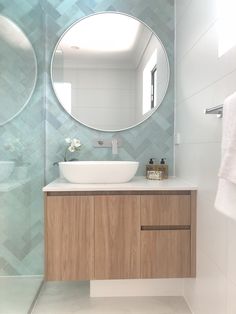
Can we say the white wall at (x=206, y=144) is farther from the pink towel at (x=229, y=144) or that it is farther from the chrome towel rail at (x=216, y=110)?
the pink towel at (x=229, y=144)

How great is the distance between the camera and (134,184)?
1.92 m

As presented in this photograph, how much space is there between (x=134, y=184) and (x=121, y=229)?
287 mm

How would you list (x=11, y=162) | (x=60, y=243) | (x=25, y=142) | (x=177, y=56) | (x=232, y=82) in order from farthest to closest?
(x=177, y=56), (x=25, y=142), (x=11, y=162), (x=60, y=243), (x=232, y=82)

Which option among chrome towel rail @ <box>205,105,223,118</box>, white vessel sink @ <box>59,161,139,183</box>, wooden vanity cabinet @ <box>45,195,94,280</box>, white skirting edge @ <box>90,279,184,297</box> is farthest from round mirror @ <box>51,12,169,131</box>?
white skirting edge @ <box>90,279,184,297</box>

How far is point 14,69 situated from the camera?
211 cm

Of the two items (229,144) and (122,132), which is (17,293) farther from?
(229,144)

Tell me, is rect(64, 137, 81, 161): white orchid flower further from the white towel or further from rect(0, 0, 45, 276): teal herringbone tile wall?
the white towel

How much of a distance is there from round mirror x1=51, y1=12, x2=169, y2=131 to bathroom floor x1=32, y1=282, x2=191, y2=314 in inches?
48.6

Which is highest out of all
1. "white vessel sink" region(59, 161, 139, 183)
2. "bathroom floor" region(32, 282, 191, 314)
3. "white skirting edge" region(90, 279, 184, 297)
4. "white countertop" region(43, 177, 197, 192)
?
"white vessel sink" region(59, 161, 139, 183)

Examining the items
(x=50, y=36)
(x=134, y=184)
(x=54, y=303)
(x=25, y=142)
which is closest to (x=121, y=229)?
(x=134, y=184)

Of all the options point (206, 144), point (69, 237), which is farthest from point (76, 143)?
point (206, 144)

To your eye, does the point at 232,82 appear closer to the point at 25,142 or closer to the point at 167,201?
the point at 167,201

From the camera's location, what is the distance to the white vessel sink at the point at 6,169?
1833 mm

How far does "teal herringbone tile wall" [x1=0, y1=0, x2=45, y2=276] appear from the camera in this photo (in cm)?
199
